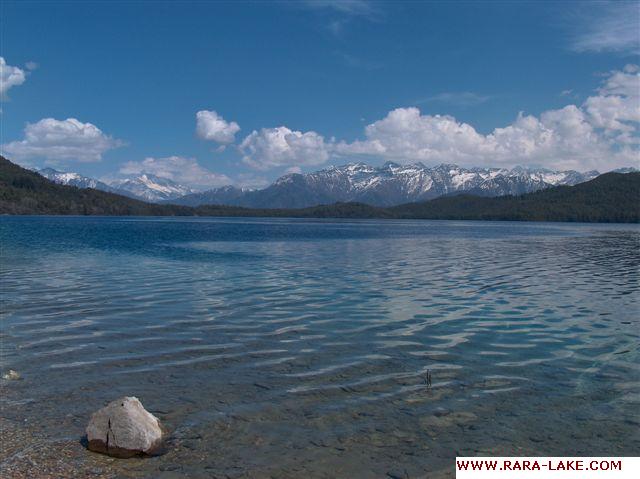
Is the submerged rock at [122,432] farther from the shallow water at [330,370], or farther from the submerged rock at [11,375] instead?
the submerged rock at [11,375]

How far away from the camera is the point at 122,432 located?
40.7ft

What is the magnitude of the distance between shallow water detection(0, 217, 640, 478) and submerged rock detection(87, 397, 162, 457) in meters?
0.38

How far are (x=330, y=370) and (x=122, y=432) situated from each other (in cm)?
807

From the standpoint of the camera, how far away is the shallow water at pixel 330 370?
Result: 1287 centimetres

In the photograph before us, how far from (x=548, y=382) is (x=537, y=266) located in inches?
1700

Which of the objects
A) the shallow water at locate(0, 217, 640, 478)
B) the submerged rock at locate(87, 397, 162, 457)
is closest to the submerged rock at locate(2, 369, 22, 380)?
the shallow water at locate(0, 217, 640, 478)

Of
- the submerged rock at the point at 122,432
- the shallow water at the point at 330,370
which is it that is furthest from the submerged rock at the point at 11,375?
the submerged rock at the point at 122,432

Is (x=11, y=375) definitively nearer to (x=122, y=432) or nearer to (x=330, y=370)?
(x=122, y=432)

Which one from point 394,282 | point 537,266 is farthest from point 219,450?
Answer: point 537,266

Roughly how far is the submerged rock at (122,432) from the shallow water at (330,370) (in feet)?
1.25

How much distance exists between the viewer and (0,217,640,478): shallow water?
42.2ft

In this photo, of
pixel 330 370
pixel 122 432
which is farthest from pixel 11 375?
pixel 330 370

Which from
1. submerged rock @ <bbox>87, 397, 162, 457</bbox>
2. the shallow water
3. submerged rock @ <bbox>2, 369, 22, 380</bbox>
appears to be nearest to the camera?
submerged rock @ <bbox>87, 397, 162, 457</bbox>

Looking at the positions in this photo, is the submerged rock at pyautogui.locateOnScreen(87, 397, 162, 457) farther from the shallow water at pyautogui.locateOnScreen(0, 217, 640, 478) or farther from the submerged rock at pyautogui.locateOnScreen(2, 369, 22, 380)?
the submerged rock at pyautogui.locateOnScreen(2, 369, 22, 380)
